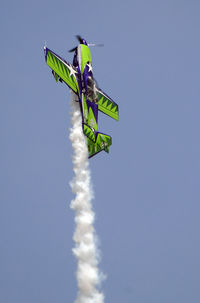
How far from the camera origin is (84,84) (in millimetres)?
46531

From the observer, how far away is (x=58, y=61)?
46.8 metres

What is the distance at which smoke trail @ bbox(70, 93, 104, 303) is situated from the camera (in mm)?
44062

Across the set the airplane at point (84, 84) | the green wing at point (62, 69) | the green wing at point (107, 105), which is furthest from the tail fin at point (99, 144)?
the green wing at point (107, 105)

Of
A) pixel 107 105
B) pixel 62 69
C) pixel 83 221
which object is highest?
pixel 107 105

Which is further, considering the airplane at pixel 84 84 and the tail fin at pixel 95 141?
the airplane at pixel 84 84

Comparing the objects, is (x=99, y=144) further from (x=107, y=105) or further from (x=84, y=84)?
(x=107, y=105)

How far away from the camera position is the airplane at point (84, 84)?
4647 cm

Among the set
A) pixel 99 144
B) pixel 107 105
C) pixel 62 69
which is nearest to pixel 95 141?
pixel 99 144

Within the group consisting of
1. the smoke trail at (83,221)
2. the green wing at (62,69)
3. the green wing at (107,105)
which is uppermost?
the green wing at (107,105)

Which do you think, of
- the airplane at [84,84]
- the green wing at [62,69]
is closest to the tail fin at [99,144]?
the airplane at [84,84]

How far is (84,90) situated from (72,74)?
1.33m

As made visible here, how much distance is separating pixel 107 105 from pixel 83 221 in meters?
9.85

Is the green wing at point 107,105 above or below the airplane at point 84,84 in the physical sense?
above

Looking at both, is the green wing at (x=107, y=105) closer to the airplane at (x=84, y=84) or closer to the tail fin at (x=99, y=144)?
the airplane at (x=84, y=84)
